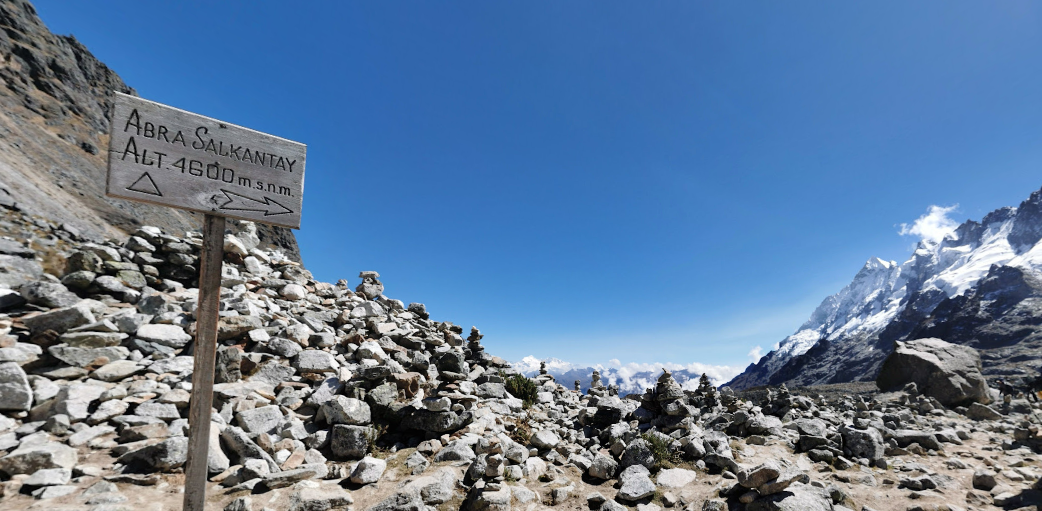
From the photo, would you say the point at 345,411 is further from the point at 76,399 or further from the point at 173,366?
the point at 76,399

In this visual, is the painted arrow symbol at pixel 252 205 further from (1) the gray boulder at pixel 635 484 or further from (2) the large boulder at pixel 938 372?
(2) the large boulder at pixel 938 372

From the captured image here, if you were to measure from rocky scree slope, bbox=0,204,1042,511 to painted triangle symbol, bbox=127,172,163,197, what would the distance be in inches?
162

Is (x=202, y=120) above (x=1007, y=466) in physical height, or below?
above

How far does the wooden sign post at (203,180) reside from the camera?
3775 mm

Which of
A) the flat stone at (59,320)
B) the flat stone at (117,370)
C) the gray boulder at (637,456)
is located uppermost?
the flat stone at (59,320)

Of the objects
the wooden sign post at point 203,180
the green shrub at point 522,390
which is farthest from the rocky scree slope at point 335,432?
the wooden sign post at point 203,180

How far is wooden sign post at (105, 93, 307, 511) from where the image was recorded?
378 centimetres

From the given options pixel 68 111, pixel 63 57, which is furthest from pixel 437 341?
pixel 63 57

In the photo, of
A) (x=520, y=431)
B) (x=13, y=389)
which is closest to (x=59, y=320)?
(x=13, y=389)

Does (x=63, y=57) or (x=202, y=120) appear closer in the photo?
(x=202, y=120)

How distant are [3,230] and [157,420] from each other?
19.2m

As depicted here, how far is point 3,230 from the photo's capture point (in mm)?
16812

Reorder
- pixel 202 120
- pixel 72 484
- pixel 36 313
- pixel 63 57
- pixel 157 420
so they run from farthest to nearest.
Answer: pixel 63 57
pixel 36 313
pixel 157 420
pixel 72 484
pixel 202 120

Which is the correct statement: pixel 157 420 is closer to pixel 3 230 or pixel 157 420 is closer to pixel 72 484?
pixel 72 484
